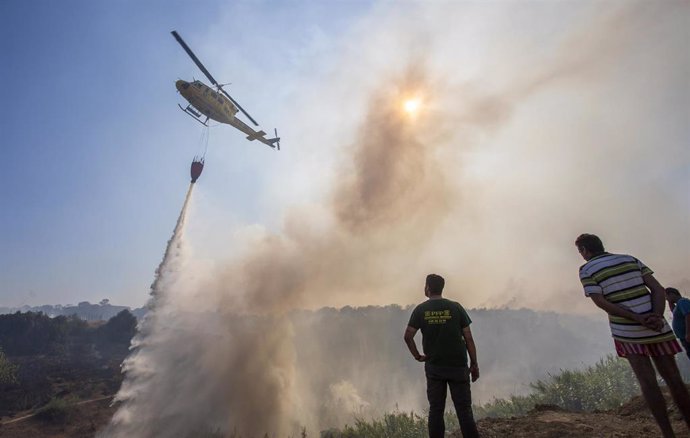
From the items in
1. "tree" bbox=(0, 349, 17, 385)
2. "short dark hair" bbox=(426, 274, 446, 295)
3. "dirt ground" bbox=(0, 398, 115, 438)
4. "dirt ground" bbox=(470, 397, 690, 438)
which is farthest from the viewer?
"tree" bbox=(0, 349, 17, 385)

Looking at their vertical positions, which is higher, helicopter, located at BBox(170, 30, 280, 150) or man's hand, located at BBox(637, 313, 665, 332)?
helicopter, located at BBox(170, 30, 280, 150)

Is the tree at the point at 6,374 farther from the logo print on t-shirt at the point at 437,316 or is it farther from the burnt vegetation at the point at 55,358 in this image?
the logo print on t-shirt at the point at 437,316

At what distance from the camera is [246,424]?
31.6 metres

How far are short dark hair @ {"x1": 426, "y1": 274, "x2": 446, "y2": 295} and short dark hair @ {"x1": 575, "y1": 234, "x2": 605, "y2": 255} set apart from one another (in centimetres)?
197

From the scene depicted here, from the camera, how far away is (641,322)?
387 centimetres

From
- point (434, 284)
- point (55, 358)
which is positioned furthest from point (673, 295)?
point (55, 358)

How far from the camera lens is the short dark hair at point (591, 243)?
450 centimetres

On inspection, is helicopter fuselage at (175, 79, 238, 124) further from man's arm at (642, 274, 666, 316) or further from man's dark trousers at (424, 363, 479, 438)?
man's arm at (642, 274, 666, 316)

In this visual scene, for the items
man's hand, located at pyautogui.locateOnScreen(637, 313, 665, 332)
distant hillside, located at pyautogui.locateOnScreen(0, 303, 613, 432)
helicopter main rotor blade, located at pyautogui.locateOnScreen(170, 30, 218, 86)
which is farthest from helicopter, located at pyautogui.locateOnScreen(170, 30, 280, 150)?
man's hand, located at pyautogui.locateOnScreen(637, 313, 665, 332)

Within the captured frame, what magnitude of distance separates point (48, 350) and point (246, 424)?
55404 mm

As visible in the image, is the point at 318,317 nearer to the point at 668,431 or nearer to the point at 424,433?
the point at 424,433

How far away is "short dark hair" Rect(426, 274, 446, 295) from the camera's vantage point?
5078mm

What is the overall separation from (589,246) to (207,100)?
98.5 feet

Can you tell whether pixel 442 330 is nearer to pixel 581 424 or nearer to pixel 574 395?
pixel 581 424
